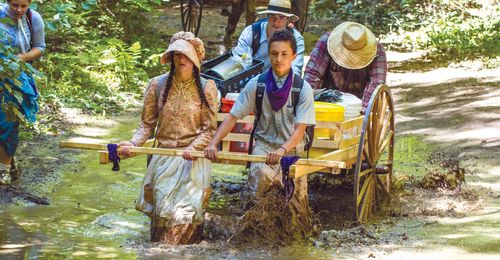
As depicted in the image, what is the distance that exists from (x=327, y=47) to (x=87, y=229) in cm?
293

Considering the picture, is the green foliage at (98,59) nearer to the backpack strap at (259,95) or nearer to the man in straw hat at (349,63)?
the man in straw hat at (349,63)

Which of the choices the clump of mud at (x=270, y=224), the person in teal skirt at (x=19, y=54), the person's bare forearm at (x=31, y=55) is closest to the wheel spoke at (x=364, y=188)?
the clump of mud at (x=270, y=224)

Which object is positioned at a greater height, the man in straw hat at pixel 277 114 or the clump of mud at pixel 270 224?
the man in straw hat at pixel 277 114

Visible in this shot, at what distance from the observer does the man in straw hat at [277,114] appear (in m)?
6.78

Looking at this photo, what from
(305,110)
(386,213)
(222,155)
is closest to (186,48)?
(222,155)

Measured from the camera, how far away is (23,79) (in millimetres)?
8281

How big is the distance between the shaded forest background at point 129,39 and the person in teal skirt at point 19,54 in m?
0.74

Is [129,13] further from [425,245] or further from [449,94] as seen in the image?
[425,245]

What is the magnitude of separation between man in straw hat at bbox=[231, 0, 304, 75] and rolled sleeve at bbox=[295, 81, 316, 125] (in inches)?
63.3

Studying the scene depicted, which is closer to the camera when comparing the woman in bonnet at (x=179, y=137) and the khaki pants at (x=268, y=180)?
the woman in bonnet at (x=179, y=137)

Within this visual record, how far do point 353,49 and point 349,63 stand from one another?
136 mm

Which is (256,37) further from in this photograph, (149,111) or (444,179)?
(444,179)

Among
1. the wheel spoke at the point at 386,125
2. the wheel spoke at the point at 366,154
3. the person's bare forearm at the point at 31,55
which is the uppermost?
the person's bare forearm at the point at 31,55

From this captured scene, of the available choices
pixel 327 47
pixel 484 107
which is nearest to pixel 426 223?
pixel 327 47
